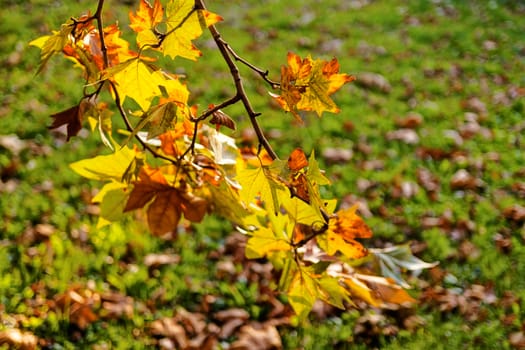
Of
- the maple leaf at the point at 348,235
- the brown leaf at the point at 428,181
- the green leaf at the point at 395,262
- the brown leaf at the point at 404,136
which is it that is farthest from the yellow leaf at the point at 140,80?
the brown leaf at the point at 404,136

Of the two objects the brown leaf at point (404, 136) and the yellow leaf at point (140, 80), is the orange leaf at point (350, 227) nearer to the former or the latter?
the yellow leaf at point (140, 80)

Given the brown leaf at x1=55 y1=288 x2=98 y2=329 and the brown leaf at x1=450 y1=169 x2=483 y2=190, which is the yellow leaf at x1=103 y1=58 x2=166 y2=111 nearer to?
the brown leaf at x1=55 y1=288 x2=98 y2=329

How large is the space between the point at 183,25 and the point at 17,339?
1.41 meters

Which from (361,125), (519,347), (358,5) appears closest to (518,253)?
(519,347)

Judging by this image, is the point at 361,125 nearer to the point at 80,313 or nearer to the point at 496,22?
the point at 80,313

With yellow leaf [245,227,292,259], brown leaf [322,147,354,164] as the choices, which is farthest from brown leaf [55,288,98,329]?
brown leaf [322,147,354,164]

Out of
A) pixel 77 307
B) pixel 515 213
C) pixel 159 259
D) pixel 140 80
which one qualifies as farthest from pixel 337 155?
pixel 140 80

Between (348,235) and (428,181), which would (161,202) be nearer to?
(348,235)

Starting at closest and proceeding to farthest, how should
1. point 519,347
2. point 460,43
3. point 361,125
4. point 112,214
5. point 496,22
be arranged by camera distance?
point 112,214, point 519,347, point 361,125, point 460,43, point 496,22

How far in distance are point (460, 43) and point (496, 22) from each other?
0.91 metres

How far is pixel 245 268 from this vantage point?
251 centimetres

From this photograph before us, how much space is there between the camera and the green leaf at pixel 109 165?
4.14 feet

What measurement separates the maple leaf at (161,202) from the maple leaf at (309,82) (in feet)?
1.31

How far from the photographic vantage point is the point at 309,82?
0.96 m
